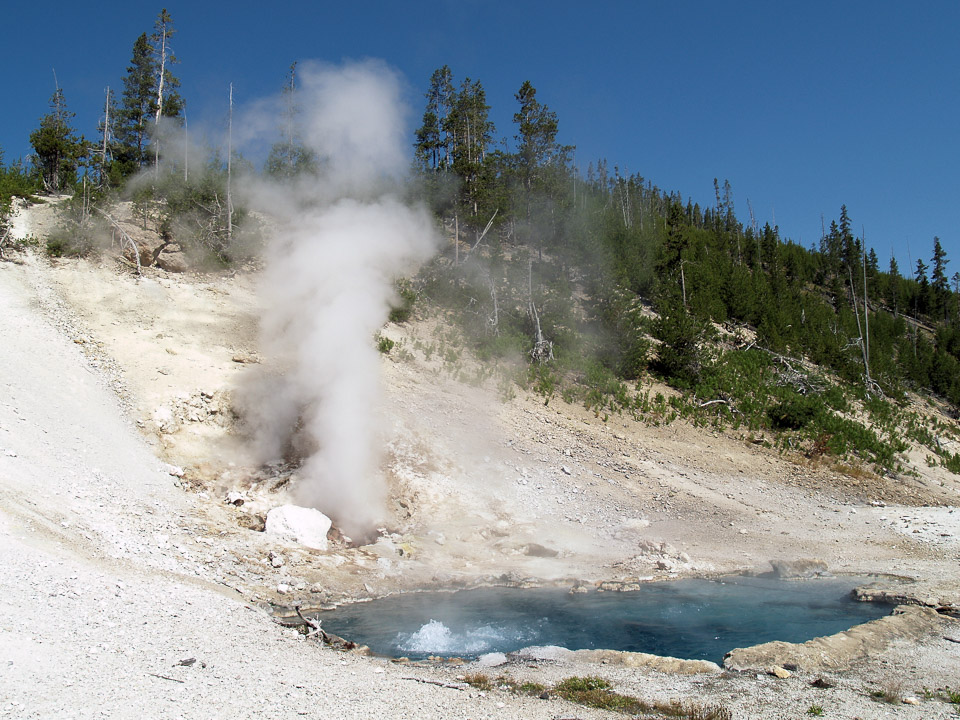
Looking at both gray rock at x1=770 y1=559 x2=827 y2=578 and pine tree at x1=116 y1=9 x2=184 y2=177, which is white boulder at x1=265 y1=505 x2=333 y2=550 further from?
pine tree at x1=116 y1=9 x2=184 y2=177

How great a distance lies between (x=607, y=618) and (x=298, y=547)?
230 inches

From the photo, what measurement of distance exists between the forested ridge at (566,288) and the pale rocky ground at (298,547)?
1.99 meters

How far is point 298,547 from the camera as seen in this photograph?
11.7 metres

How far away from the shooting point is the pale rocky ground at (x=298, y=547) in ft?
21.7

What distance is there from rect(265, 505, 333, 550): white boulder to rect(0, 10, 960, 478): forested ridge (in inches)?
466

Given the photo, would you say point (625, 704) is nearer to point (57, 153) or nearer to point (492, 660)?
point (492, 660)

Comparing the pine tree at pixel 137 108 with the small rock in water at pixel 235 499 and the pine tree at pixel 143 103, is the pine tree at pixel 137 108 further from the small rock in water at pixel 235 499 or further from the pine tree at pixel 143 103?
the small rock in water at pixel 235 499

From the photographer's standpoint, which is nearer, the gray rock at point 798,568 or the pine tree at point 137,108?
the gray rock at point 798,568

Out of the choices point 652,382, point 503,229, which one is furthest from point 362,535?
point 503,229

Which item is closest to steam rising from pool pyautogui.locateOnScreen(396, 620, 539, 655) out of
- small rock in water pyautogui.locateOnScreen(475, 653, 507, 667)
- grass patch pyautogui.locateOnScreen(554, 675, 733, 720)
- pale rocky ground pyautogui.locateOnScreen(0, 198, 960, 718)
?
small rock in water pyautogui.locateOnScreen(475, 653, 507, 667)

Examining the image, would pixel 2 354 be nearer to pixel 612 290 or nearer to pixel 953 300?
pixel 612 290

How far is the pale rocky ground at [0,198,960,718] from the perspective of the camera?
6.61 meters

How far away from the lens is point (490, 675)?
7.48 meters

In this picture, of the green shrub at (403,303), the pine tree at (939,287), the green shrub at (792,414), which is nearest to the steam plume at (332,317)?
the green shrub at (403,303)
